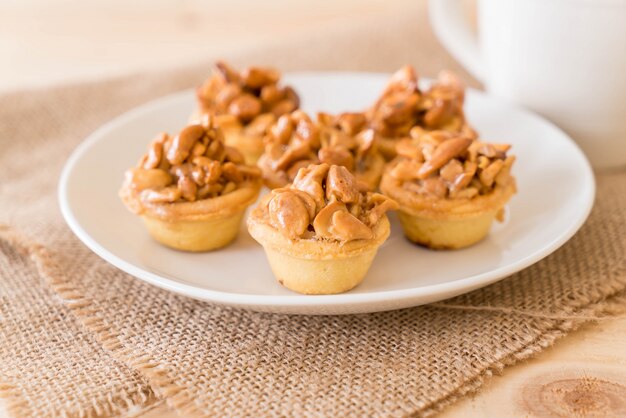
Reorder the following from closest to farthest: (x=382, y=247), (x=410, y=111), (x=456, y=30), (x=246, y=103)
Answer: (x=382, y=247) < (x=410, y=111) < (x=246, y=103) < (x=456, y=30)

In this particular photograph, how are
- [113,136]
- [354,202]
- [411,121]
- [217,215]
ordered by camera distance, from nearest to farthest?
[354,202] < [217,215] < [411,121] < [113,136]

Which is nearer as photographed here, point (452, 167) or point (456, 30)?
point (452, 167)

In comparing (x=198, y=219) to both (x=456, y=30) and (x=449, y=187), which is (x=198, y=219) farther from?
(x=456, y=30)

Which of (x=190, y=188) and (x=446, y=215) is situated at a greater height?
(x=190, y=188)

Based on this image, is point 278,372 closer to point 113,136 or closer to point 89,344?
point 89,344

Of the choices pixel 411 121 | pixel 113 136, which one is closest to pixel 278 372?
pixel 411 121

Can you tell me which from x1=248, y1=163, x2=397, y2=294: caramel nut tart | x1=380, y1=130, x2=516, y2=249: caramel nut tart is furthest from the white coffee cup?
x1=248, y1=163, x2=397, y2=294: caramel nut tart

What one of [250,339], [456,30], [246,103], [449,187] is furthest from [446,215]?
[456,30]
